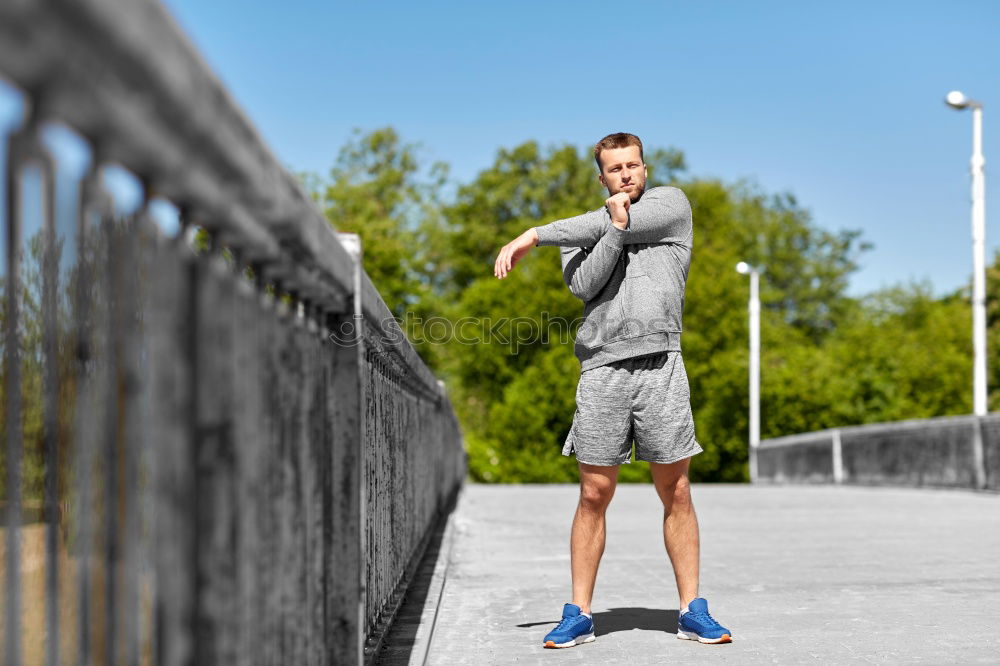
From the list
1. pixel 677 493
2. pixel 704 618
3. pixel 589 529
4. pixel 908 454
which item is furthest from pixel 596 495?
pixel 908 454

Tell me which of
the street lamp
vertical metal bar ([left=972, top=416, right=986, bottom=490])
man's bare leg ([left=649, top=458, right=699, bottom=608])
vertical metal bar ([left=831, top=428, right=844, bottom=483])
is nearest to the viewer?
man's bare leg ([left=649, top=458, right=699, bottom=608])

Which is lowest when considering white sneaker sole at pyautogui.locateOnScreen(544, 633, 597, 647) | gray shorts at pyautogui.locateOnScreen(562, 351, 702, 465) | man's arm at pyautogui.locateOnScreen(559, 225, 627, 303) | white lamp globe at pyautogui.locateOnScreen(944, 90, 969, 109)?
white sneaker sole at pyautogui.locateOnScreen(544, 633, 597, 647)

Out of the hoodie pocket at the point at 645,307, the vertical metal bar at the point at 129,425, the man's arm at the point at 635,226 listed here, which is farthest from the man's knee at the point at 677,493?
the vertical metal bar at the point at 129,425

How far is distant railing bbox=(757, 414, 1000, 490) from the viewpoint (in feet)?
54.1

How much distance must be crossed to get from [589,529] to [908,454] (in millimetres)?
15725

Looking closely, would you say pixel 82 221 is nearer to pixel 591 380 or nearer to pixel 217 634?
pixel 217 634

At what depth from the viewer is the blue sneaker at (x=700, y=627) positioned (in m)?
4.37

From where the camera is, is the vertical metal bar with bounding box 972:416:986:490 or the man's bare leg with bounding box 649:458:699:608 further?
the vertical metal bar with bounding box 972:416:986:490

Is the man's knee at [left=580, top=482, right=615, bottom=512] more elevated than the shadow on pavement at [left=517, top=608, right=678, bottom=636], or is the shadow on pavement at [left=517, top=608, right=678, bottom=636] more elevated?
the man's knee at [left=580, top=482, right=615, bottom=512]

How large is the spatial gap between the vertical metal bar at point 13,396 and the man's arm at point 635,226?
10.0 ft

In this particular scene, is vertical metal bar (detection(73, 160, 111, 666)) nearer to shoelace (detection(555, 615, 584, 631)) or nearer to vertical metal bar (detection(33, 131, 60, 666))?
vertical metal bar (detection(33, 131, 60, 666))

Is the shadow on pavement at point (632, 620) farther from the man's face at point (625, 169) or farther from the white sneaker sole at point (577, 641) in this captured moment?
the man's face at point (625, 169)

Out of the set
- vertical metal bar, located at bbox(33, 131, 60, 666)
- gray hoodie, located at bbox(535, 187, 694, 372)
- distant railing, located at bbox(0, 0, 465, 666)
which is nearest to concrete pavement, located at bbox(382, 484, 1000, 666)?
gray hoodie, located at bbox(535, 187, 694, 372)

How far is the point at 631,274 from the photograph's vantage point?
14.5ft
